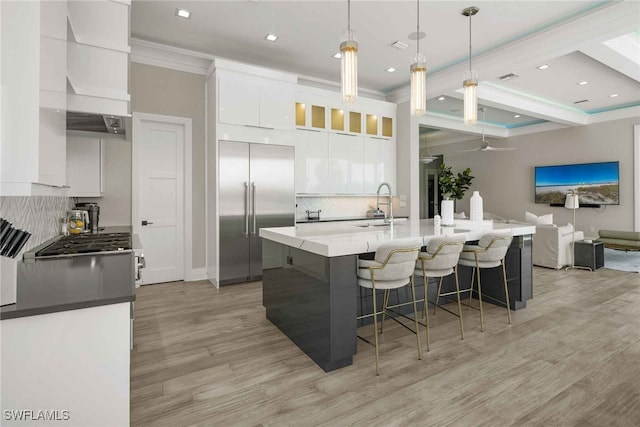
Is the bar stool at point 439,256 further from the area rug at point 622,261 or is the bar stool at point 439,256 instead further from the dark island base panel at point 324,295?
the area rug at point 622,261

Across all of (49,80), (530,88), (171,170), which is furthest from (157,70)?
(530,88)

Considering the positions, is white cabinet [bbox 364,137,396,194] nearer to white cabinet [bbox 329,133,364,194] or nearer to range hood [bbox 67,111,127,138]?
white cabinet [bbox 329,133,364,194]

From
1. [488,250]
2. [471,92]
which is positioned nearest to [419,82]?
[471,92]

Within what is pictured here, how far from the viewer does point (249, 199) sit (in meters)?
4.82

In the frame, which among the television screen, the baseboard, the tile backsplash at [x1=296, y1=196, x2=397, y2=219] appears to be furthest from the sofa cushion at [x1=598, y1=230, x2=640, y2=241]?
the baseboard

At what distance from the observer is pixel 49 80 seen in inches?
56.8

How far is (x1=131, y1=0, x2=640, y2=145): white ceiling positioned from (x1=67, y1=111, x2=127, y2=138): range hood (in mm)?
1596

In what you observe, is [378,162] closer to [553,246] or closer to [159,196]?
[553,246]

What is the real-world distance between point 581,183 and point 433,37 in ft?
20.7

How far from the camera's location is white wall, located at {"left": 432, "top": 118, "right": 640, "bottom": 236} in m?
7.57

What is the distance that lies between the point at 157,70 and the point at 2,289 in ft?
14.0

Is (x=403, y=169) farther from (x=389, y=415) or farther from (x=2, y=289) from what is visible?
(x=2, y=289)

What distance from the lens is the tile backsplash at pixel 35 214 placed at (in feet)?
5.61

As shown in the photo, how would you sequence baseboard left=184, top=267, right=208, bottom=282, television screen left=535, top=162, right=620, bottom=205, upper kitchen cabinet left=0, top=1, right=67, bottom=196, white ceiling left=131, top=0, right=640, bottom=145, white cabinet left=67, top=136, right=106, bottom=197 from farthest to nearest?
1. television screen left=535, top=162, right=620, bottom=205
2. baseboard left=184, top=267, right=208, bottom=282
3. white ceiling left=131, top=0, right=640, bottom=145
4. white cabinet left=67, top=136, right=106, bottom=197
5. upper kitchen cabinet left=0, top=1, right=67, bottom=196
